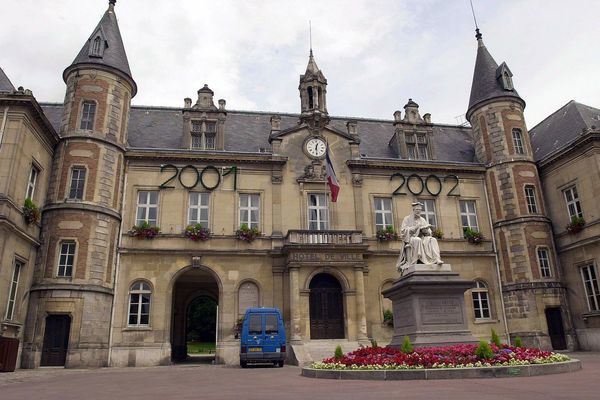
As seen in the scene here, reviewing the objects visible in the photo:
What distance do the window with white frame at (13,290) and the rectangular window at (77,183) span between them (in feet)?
14.0

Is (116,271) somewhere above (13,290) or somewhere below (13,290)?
above

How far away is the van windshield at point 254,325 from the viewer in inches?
817

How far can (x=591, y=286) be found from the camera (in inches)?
1020

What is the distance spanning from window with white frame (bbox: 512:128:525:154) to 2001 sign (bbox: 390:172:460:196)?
410 centimetres

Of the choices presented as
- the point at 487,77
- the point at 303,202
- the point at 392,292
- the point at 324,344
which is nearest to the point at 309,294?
the point at 324,344

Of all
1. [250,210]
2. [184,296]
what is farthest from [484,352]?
[184,296]

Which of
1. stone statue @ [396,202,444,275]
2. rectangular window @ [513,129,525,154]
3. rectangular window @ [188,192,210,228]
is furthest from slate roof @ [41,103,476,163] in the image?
stone statue @ [396,202,444,275]

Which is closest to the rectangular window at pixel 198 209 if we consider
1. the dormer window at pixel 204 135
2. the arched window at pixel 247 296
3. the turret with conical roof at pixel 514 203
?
the dormer window at pixel 204 135

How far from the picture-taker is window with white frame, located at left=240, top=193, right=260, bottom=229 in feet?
89.7

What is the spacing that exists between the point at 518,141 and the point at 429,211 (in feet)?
23.6

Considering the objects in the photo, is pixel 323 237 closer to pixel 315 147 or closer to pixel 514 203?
pixel 315 147

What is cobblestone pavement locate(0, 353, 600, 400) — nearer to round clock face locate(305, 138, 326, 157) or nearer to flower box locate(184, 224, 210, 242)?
flower box locate(184, 224, 210, 242)

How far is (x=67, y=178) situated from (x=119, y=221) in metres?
3.40

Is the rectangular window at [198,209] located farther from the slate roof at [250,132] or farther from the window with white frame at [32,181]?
the window with white frame at [32,181]
